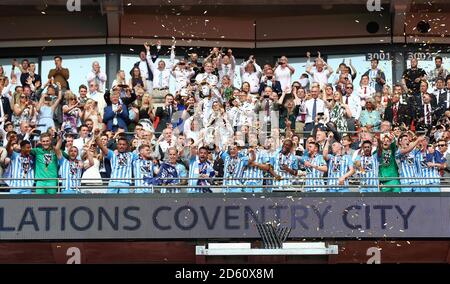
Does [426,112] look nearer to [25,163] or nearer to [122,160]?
[122,160]

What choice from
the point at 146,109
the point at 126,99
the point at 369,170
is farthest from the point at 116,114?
the point at 369,170

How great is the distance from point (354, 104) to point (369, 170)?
7.52 feet

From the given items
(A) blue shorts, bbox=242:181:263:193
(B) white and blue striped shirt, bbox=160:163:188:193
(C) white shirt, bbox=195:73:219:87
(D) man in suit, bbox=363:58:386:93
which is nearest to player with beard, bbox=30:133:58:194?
(B) white and blue striped shirt, bbox=160:163:188:193

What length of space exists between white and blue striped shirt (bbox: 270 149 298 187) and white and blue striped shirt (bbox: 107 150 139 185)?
2394 millimetres

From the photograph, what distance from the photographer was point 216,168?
2019 cm

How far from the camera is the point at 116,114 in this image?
862 inches

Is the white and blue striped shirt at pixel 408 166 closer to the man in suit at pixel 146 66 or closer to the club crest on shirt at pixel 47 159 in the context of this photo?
the man in suit at pixel 146 66

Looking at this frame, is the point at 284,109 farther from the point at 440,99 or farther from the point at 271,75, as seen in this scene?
the point at 440,99

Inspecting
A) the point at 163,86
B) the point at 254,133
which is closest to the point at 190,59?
the point at 163,86

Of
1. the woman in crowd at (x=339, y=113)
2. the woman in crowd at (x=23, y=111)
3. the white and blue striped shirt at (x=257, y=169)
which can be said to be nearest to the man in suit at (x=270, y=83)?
the woman in crowd at (x=339, y=113)

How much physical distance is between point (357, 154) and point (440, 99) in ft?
8.09

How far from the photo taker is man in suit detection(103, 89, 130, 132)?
71.5 feet

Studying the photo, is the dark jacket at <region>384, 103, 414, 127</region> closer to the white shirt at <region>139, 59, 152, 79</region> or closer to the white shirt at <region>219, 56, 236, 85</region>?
the white shirt at <region>219, 56, 236, 85</region>

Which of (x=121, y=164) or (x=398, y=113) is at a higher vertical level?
(x=398, y=113)
